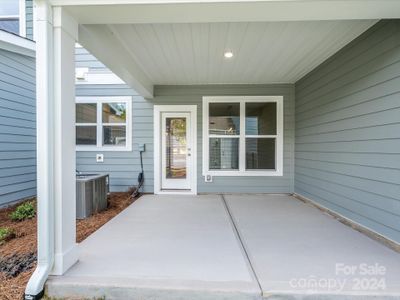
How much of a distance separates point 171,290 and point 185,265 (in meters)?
0.36

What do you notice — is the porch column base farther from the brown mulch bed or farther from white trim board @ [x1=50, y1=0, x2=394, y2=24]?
white trim board @ [x1=50, y1=0, x2=394, y2=24]

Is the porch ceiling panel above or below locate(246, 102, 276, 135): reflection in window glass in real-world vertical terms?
above

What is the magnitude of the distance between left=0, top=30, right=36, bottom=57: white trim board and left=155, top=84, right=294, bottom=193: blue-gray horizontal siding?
2.47m

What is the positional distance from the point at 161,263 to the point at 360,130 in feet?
9.81

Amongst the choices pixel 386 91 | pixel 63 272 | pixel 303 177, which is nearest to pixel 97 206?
pixel 63 272

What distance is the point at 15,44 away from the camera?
421 cm

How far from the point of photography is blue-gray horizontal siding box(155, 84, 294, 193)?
→ 18.0 ft

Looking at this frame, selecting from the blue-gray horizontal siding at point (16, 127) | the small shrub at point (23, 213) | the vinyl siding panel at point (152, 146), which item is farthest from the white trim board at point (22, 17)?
the small shrub at point (23, 213)

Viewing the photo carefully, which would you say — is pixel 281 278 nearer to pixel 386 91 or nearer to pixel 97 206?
pixel 386 91

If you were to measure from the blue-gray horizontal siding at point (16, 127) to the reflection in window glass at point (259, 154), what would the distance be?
4620 mm

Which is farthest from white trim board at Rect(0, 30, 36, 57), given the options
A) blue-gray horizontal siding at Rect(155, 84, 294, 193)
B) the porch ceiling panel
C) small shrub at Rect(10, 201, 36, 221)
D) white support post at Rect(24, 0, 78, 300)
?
white support post at Rect(24, 0, 78, 300)

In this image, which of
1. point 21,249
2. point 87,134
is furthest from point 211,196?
point 21,249

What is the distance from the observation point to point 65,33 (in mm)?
2039

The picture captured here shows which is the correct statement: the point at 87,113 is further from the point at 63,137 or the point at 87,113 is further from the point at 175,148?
the point at 63,137
